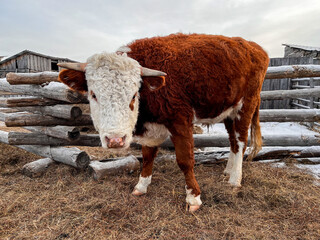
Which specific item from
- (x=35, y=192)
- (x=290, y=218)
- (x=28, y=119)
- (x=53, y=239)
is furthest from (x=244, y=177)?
(x=28, y=119)

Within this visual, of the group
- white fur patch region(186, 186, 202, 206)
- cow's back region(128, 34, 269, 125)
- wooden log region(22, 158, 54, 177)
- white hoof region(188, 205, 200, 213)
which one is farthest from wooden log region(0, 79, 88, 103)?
white hoof region(188, 205, 200, 213)

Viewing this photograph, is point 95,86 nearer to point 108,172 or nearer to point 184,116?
point 184,116

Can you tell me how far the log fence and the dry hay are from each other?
25 cm

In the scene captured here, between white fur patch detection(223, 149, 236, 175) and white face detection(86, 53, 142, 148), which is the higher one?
white face detection(86, 53, 142, 148)

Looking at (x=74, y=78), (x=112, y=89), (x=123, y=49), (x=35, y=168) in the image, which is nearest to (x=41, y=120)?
(x=35, y=168)

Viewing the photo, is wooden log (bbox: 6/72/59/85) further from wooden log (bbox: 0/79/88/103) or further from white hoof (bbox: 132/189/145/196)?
white hoof (bbox: 132/189/145/196)

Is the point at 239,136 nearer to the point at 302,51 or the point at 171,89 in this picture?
the point at 171,89

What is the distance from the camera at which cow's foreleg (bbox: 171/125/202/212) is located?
110 inches

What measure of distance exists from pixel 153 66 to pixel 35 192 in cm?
262

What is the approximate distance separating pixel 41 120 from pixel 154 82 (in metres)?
2.78

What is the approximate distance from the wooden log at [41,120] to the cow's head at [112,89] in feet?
5.75

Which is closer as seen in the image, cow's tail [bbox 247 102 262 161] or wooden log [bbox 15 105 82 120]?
wooden log [bbox 15 105 82 120]

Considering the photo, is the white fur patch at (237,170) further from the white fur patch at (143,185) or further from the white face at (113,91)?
the white face at (113,91)

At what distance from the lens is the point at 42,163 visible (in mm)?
4031
